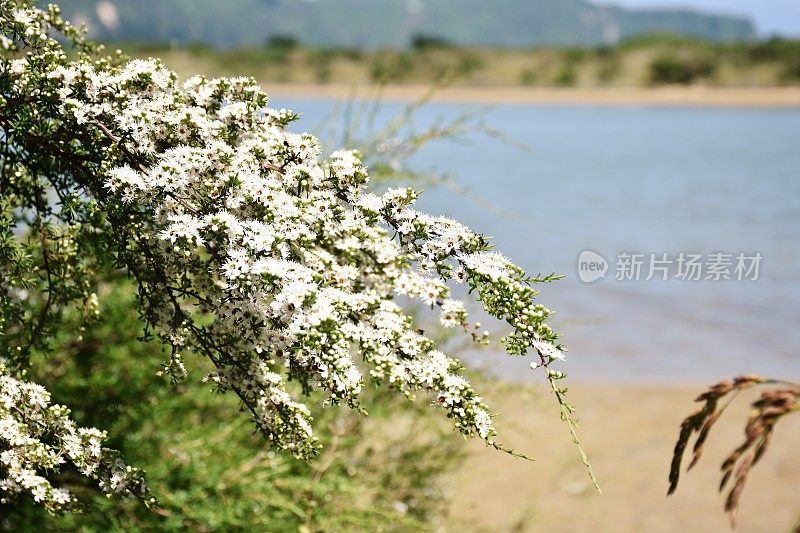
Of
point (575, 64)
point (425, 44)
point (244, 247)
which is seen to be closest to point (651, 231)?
point (244, 247)

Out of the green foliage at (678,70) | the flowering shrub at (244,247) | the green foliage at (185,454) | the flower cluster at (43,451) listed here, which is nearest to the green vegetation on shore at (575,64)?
the green foliage at (678,70)

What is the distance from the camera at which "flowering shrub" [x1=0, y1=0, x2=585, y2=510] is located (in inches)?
78.8

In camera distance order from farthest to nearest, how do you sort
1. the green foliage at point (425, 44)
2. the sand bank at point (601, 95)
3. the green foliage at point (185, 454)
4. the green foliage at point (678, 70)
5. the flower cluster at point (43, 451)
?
the green foliage at point (425, 44)
the green foliage at point (678, 70)
the sand bank at point (601, 95)
the green foliage at point (185, 454)
the flower cluster at point (43, 451)

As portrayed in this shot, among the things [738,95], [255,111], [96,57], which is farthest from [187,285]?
[738,95]

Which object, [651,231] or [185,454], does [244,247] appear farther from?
[651,231]

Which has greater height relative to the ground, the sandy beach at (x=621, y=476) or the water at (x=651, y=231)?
the water at (x=651, y=231)

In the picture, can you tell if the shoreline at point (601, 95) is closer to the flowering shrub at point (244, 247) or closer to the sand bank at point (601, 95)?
the sand bank at point (601, 95)

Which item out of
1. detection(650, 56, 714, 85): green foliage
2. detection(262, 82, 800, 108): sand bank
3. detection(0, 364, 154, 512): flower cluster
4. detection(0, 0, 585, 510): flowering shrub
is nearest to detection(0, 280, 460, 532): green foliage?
detection(0, 364, 154, 512): flower cluster

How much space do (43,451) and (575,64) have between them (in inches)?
3346

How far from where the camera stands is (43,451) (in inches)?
84.7

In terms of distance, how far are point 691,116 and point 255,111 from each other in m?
77.0

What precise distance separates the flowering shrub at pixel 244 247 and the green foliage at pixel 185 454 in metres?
1.78

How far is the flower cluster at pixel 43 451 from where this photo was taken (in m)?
2.15

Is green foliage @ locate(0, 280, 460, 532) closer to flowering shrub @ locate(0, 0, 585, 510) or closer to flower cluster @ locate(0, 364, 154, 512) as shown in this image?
flower cluster @ locate(0, 364, 154, 512)
